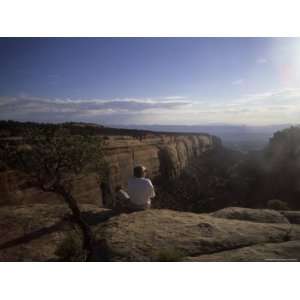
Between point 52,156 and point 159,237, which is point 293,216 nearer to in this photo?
point 159,237

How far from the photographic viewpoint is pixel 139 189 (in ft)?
19.6

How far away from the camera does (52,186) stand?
5.74m

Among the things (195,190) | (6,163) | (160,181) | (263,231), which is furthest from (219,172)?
(6,163)

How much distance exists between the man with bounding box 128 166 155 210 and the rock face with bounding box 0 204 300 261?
0.19 metres

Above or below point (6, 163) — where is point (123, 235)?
below

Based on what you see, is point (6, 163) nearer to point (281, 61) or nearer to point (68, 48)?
point (68, 48)

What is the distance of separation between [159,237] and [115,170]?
28.8 feet

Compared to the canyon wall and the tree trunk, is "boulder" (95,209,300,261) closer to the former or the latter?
the tree trunk

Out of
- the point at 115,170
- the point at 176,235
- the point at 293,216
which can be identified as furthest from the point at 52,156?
the point at 115,170

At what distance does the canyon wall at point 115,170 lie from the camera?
8594mm

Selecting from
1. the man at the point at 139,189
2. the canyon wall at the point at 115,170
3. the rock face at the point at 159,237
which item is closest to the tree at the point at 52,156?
the rock face at the point at 159,237

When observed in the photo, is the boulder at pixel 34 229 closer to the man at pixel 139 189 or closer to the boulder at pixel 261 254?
the man at pixel 139 189

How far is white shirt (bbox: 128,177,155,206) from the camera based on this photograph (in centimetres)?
593

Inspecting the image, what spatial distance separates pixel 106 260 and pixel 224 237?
1.87 m
